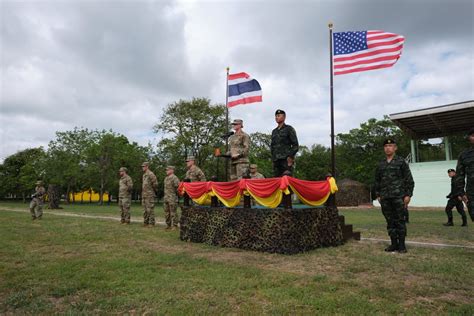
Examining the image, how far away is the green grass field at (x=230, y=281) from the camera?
342 cm

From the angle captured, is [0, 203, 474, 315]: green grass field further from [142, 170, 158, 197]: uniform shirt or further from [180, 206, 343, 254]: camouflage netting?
[142, 170, 158, 197]: uniform shirt

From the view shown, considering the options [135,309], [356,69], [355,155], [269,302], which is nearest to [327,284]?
[269,302]

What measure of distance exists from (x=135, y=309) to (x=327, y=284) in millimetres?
2211

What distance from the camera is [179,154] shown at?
3375 centimetres

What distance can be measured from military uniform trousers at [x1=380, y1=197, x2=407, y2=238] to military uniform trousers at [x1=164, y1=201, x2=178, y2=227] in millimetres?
6187

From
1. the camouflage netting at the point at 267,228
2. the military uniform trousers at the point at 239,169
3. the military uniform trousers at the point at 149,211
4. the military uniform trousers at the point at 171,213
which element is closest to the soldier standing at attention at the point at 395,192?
the camouflage netting at the point at 267,228

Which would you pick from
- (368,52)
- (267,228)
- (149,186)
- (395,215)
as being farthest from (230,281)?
(149,186)

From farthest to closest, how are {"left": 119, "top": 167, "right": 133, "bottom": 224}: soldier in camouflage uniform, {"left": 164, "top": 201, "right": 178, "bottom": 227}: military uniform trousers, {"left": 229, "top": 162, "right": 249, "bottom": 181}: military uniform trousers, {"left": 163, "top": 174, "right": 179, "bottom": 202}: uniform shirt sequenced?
{"left": 119, "top": 167, "right": 133, "bottom": 224}: soldier in camouflage uniform, {"left": 163, "top": 174, "right": 179, "bottom": 202}: uniform shirt, {"left": 164, "top": 201, "right": 178, "bottom": 227}: military uniform trousers, {"left": 229, "top": 162, "right": 249, "bottom": 181}: military uniform trousers

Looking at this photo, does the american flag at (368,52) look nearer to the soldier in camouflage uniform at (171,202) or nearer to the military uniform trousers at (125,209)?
the soldier in camouflage uniform at (171,202)

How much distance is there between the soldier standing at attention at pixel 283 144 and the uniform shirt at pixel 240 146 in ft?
2.50

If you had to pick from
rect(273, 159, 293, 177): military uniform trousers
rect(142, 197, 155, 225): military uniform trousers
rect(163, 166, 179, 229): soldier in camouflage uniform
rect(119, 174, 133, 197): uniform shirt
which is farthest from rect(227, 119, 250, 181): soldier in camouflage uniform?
rect(119, 174, 133, 197): uniform shirt

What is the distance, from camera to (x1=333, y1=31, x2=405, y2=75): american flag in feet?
29.2

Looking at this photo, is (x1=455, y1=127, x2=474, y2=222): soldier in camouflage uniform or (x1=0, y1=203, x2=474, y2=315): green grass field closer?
(x1=0, y1=203, x2=474, y2=315): green grass field

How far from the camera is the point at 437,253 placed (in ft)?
19.8
